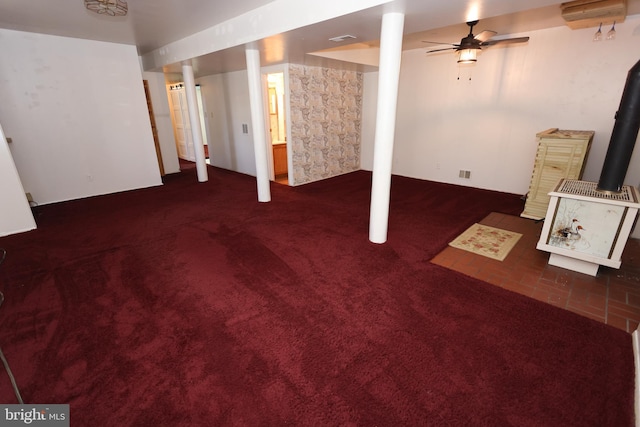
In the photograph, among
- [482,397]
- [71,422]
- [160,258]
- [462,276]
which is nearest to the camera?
[71,422]

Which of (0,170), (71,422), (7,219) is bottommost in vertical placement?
(71,422)

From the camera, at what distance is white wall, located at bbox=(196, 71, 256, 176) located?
21.2 feet

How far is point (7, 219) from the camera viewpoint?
3740 mm

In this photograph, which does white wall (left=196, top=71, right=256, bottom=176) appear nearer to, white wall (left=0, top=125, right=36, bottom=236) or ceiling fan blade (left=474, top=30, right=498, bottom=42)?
white wall (left=0, top=125, right=36, bottom=236)

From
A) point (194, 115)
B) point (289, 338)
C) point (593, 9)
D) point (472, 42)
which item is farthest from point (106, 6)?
point (593, 9)

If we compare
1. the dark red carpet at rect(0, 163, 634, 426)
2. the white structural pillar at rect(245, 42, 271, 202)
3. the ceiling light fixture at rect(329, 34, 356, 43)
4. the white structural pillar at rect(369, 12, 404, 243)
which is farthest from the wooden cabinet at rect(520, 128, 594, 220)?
the white structural pillar at rect(245, 42, 271, 202)

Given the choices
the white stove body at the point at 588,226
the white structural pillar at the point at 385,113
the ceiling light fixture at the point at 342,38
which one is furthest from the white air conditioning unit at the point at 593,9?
the ceiling light fixture at the point at 342,38

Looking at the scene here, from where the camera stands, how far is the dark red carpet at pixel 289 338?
1.59 m

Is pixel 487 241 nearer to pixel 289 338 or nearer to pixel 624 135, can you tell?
pixel 624 135

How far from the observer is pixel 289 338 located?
2061 millimetres

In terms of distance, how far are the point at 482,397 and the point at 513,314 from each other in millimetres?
894

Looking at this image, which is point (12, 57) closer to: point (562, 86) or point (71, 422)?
point (71, 422)

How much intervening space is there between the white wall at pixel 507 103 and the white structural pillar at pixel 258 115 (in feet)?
10.6

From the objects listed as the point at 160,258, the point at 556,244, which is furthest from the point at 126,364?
the point at 556,244
